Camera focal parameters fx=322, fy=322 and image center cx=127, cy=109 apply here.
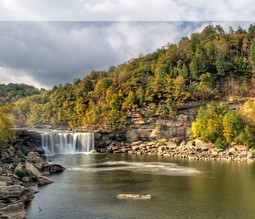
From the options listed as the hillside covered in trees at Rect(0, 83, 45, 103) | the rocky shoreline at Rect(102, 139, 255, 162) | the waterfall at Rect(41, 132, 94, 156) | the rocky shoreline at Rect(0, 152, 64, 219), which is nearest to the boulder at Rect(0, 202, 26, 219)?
the rocky shoreline at Rect(0, 152, 64, 219)

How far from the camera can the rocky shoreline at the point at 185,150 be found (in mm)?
56412

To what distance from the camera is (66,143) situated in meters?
69.2

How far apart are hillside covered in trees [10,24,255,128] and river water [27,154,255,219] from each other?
104 ft

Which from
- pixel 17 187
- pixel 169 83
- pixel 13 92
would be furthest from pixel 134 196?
pixel 13 92

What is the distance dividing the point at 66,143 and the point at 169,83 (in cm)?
2954

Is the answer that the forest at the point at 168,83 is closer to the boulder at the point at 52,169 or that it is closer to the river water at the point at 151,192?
the river water at the point at 151,192

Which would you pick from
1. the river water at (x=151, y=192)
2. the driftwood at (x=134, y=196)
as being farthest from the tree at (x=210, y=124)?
the driftwood at (x=134, y=196)

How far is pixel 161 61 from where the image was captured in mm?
91125

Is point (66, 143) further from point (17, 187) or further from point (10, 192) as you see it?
point (10, 192)

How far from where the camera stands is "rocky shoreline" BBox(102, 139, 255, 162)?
56412mm

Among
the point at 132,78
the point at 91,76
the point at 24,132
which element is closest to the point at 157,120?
the point at 132,78

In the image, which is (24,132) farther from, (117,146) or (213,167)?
(213,167)

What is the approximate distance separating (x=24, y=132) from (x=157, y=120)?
29.7 metres

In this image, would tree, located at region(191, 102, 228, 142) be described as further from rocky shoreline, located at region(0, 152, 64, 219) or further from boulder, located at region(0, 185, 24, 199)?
boulder, located at region(0, 185, 24, 199)
